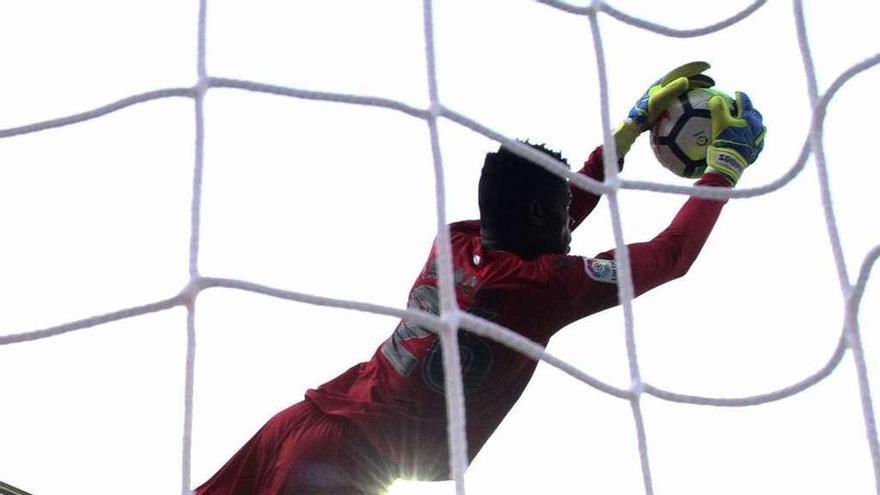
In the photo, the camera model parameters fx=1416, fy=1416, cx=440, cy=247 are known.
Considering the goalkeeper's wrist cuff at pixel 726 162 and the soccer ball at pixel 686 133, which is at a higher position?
the soccer ball at pixel 686 133

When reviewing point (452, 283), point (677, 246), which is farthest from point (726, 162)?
point (452, 283)

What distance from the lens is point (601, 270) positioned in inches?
77.0

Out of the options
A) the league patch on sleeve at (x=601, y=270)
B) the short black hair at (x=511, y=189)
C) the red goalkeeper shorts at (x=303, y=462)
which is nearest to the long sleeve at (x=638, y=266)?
the league patch on sleeve at (x=601, y=270)

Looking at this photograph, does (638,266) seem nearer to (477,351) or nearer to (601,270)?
(601,270)

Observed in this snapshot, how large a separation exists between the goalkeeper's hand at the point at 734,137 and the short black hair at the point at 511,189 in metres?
0.23

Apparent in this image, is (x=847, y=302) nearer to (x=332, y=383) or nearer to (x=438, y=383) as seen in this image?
(x=438, y=383)

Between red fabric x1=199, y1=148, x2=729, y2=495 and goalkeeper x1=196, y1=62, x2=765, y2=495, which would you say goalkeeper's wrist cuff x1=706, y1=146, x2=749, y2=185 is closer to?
goalkeeper x1=196, y1=62, x2=765, y2=495

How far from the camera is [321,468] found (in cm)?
188

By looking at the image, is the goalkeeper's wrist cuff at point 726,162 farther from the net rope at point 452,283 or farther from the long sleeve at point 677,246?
the net rope at point 452,283

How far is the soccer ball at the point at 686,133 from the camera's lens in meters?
2.11

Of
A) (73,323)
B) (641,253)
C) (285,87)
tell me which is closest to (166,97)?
(285,87)

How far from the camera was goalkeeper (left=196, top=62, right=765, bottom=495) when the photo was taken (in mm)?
1913

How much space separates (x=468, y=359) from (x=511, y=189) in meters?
0.27

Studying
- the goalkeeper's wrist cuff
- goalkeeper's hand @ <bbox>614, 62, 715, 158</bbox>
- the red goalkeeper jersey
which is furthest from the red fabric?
goalkeeper's hand @ <bbox>614, 62, 715, 158</bbox>
